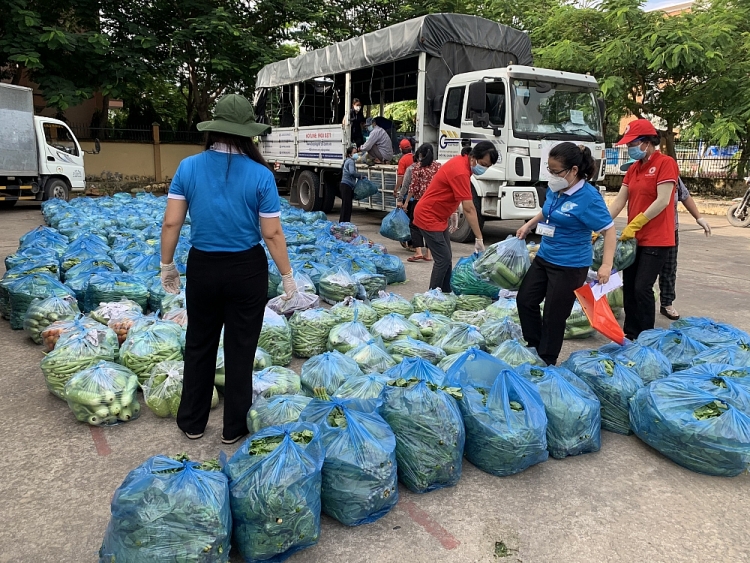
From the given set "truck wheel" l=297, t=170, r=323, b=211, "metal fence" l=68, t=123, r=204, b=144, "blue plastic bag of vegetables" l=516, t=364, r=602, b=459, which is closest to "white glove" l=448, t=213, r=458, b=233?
"blue plastic bag of vegetables" l=516, t=364, r=602, b=459

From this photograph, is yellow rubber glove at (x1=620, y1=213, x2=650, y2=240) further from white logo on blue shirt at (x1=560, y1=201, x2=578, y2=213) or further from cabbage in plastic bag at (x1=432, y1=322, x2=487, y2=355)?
cabbage in plastic bag at (x1=432, y1=322, x2=487, y2=355)

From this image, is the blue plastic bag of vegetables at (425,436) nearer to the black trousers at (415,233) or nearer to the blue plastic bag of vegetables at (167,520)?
the blue plastic bag of vegetables at (167,520)

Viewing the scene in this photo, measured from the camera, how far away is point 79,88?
54.6ft

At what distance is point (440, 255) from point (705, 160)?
15713mm

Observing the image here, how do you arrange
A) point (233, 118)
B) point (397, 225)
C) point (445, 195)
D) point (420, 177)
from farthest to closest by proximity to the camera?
point (397, 225) → point (420, 177) → point (445, 195) → point (233, 118)

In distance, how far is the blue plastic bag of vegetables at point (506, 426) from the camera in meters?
2.71

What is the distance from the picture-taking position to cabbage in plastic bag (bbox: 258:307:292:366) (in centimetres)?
409

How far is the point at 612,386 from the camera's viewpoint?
324 centimetres

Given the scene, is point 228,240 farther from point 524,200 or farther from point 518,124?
point 518,124

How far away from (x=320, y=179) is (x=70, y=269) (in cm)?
762

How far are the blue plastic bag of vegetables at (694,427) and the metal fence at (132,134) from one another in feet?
61.8

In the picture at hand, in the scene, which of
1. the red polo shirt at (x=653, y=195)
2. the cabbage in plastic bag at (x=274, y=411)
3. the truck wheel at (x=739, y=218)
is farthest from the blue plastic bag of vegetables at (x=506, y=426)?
the truck wheel at (x=739, y=218)

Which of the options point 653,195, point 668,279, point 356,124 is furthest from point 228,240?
point 356,124

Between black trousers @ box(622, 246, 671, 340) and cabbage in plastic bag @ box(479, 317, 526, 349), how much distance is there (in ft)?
3.23
